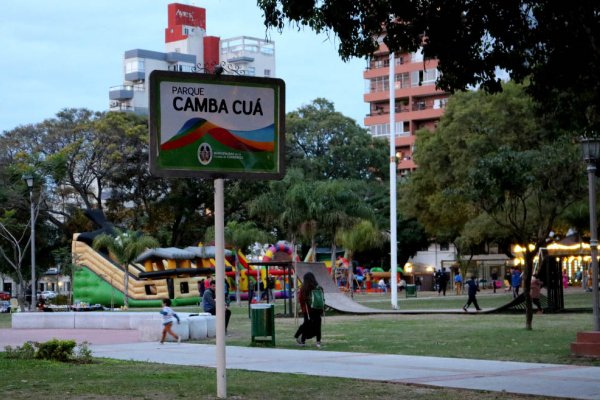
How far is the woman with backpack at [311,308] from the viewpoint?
22.6 m

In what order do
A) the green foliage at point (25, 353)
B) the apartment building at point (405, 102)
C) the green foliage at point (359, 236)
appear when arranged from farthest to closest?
the apartment building at point (405, 102), the green foliage at point (359, 236), the green foliage at point (25, 353)

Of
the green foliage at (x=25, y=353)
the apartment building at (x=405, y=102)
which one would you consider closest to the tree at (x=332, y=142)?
the apartment building at (x=405, y=102)

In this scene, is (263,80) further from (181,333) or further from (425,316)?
(425,316)

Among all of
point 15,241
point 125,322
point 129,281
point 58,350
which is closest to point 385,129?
point 129,281

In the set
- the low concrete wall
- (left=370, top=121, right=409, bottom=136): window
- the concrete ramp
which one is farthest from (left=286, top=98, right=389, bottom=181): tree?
the low concrete wall

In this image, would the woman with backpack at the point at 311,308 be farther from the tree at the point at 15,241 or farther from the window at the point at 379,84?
the window at the point at 379,84

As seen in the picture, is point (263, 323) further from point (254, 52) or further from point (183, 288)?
point (254, 52)

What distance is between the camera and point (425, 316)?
119ft

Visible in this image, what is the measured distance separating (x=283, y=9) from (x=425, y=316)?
23711mm

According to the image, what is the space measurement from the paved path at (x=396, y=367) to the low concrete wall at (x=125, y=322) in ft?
5.34

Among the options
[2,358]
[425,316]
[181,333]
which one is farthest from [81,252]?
[2,358]

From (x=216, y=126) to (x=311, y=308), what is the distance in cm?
1067

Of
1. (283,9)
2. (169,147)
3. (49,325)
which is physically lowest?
(49,325)

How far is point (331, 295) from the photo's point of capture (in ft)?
134
